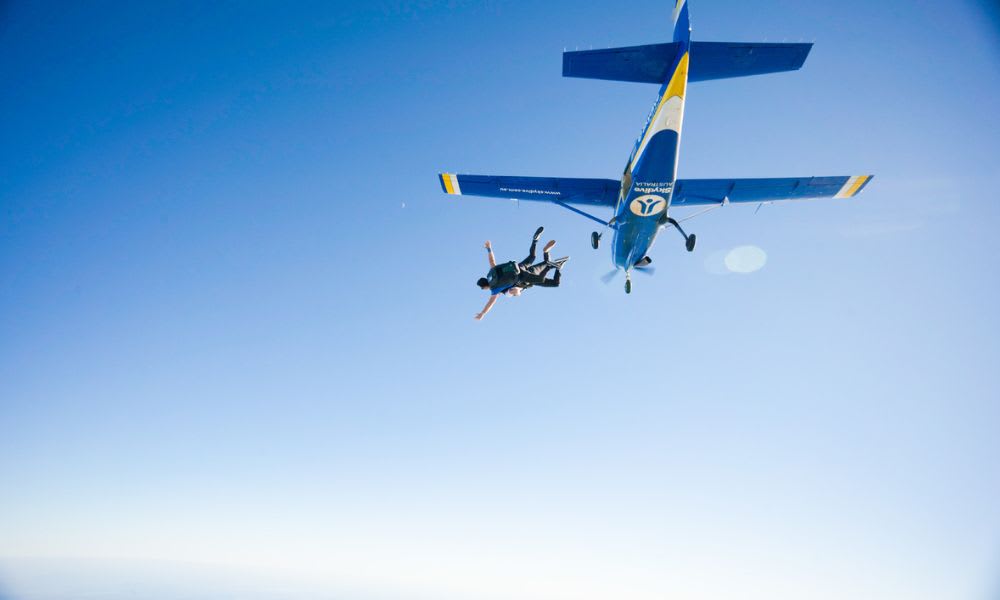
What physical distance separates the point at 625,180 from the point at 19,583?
330678mm

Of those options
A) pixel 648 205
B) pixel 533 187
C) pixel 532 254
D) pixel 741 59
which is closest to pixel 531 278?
pixel 532 254

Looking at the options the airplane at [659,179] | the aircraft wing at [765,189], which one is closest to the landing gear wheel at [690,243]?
the airplane at [659,179]

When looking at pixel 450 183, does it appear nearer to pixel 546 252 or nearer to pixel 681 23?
pixel 546 252

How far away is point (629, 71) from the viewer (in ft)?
40.8

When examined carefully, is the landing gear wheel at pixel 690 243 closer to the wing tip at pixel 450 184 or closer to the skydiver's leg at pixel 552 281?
the skydiver's leg at pixel 552 281

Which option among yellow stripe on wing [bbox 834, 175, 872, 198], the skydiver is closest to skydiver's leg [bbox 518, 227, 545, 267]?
the skydiver

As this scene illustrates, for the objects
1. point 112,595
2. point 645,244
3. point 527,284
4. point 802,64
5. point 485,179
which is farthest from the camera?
point 112,595

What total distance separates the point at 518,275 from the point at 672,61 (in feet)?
29.1

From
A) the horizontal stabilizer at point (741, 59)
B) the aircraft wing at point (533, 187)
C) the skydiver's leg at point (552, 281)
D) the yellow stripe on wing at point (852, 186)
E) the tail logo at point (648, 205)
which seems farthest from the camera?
the aircraft wing at point (533, 187)

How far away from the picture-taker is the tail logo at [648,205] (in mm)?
12094

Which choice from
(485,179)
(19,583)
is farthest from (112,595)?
(485,179)

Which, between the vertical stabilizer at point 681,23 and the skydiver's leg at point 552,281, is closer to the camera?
the skydiver's leg at point 552,281

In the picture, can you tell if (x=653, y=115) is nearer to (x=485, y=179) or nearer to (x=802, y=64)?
(x=802, y=64)

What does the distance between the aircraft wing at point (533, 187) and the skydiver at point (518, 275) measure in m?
5.94
